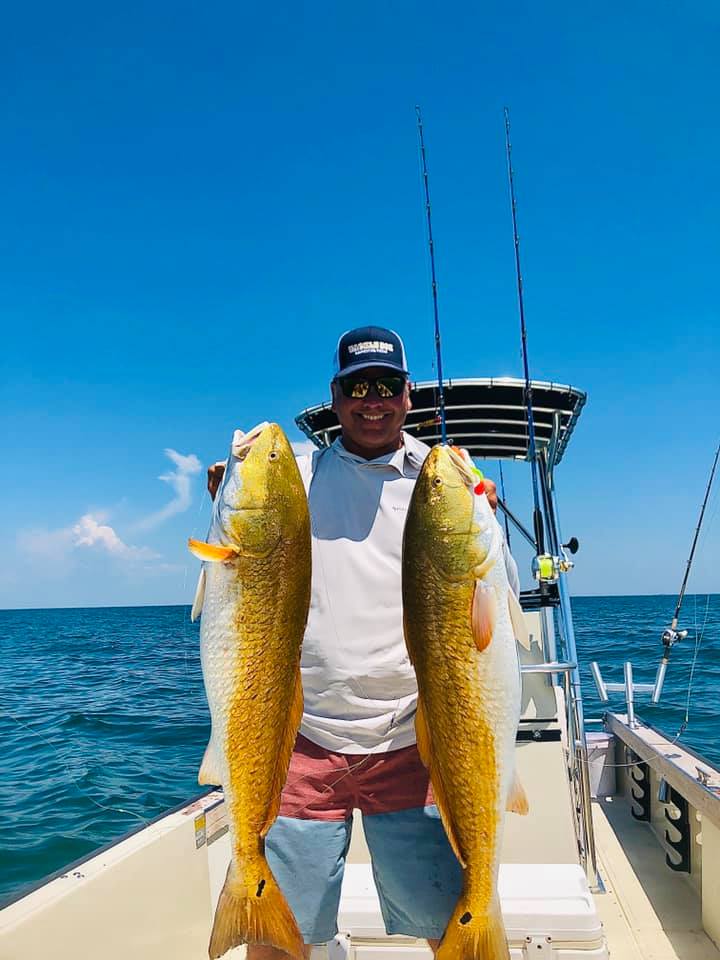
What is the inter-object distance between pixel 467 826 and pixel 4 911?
2.15m

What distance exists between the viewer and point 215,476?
279cm

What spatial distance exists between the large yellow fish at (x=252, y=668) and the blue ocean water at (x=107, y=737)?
1.73 m

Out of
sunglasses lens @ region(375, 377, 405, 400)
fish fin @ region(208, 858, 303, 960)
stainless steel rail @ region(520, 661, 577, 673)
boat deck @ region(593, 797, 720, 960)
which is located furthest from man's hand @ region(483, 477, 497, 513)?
boat deck @ region(593, 797, 720, 960)

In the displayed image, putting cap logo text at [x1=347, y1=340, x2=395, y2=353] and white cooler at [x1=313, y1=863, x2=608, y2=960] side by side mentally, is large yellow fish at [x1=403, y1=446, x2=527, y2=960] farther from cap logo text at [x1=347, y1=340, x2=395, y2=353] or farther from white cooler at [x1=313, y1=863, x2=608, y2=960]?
white cooler at [x1=313, y1=863, x2=608, y2=960]

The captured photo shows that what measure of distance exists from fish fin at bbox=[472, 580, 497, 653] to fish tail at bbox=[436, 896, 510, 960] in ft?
3.00

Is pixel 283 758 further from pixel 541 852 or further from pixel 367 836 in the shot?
pixel 541 852

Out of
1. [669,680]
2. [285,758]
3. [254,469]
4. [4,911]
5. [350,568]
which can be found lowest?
[669,680]

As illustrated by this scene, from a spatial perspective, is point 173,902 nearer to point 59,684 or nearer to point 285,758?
point 285,758

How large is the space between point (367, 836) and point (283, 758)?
838 mm

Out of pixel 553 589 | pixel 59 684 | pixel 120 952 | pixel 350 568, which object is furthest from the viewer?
pixel 59 684

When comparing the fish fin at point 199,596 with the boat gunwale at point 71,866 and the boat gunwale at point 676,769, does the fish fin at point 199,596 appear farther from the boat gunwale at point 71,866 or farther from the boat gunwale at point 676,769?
the boat gunwale at point 676,769

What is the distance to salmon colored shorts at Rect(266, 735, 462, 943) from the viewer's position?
2982mm

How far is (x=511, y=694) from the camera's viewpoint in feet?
8.21

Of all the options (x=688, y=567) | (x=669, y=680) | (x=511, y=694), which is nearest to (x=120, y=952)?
(x=511, y=694)
